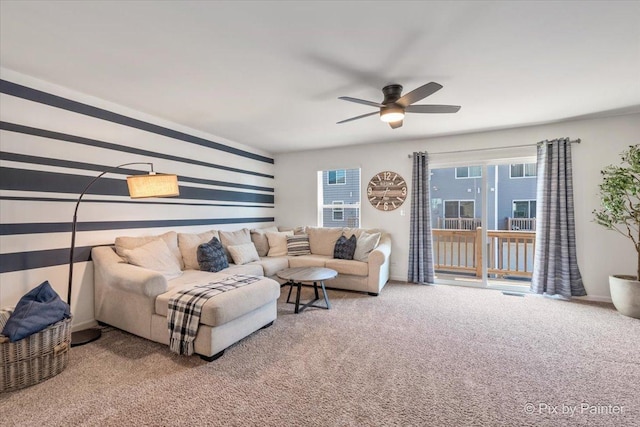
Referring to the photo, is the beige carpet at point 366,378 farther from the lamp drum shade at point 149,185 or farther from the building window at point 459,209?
the building window at point 459,209

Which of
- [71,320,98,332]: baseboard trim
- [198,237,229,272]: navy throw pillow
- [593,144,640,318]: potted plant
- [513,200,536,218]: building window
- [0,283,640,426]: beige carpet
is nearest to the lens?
[0,283,640,426]: beige carpet

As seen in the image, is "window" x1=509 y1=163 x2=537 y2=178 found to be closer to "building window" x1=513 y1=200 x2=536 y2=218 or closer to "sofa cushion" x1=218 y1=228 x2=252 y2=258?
"building window" x1=513 y1=200 x2=536 y2=218

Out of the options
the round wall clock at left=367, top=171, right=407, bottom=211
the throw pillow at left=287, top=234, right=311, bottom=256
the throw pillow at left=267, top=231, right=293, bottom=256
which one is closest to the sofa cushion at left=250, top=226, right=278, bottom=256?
the throw pillow at left=267, top=231, right=293, bottom=256

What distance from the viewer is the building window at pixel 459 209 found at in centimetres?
474

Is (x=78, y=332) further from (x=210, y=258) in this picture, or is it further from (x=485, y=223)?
(x=485, y=223)

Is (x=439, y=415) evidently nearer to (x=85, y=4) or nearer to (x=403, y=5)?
(x=403, y=5)

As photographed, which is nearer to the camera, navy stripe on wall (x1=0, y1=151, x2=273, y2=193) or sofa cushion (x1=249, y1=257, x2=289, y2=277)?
navy stripe on wall (x1=0, y1=151, x2=273, y2=193)

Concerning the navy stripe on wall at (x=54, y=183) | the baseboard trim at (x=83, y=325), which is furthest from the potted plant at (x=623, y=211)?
the baseboard trim at (x=83, y=325)

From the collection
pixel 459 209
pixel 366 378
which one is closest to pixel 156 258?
pixel 366 378

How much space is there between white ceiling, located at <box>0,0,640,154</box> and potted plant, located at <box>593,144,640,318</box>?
74 cm

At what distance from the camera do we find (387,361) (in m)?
2.35

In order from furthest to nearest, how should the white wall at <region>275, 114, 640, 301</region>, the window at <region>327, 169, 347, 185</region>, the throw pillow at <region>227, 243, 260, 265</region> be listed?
1. the window at <region>327, 169, 347, 185</region>
2. the throw pillow at <region>227, 243, 260, 265</region>
3. the white wall at <region>275, 114, 640, 301</region>

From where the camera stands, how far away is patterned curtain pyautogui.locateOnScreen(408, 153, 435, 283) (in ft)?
15.5

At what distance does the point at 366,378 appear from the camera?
2109mm
